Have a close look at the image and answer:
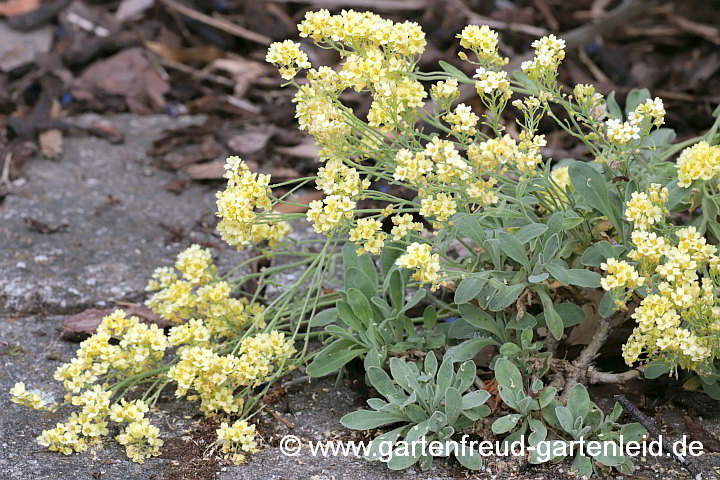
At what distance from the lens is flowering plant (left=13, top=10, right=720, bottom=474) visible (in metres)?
2.16

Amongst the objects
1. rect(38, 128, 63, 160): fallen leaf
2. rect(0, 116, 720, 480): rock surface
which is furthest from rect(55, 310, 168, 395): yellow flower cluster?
rect(38, 128, 63, 160): fallen leaf

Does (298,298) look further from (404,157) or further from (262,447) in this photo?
(404,157)

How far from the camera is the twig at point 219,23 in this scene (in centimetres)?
492

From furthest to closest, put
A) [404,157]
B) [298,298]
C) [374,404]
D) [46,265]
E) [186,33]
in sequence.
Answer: [186,33] → [46,265] → [298,298] → [374,404] → [404,157]

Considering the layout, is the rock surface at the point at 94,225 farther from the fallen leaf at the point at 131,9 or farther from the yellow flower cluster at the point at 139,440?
the fallen leaf at the point at 131,9

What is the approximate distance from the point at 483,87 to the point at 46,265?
5.99 ft

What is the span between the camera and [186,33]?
5.02 metres

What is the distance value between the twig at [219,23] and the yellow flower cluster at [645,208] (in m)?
3.10

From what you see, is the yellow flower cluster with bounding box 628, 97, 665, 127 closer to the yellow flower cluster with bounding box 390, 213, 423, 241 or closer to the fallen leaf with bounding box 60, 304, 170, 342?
the yellow flower cluster with bounding box 390, 213, 423, 241

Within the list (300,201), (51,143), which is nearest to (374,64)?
(300,201)

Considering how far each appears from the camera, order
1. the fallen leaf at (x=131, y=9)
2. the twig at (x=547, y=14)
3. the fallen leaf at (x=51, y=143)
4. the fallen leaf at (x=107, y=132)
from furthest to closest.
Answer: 1. the fallen leaf at (x=131, y=9)
2. the twig at (x=547, y=14)
3. the fallen leaf at (x=107, y=132)
4. the fallen leaf at (x=51, y=143)

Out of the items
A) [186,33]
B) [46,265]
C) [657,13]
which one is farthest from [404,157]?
[657,13]

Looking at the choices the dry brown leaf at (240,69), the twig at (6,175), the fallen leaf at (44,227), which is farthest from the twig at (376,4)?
the fallen leaf at (44,227)

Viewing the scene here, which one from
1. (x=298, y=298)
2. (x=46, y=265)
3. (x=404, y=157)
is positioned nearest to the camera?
(x=404, y=157)
